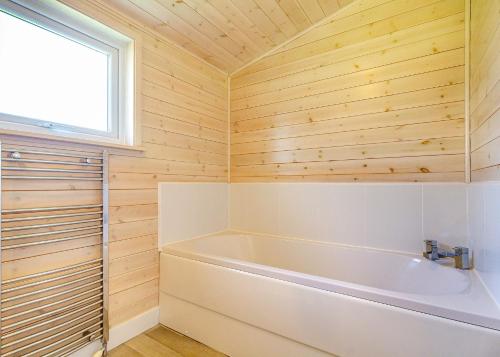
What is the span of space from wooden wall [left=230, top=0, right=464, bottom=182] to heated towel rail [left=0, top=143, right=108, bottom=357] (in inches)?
57.2

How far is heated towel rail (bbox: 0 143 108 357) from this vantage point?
127 cm

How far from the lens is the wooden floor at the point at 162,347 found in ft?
5.37

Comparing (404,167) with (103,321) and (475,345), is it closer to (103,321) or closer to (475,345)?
(475,345)

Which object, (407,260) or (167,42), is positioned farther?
(167,42)

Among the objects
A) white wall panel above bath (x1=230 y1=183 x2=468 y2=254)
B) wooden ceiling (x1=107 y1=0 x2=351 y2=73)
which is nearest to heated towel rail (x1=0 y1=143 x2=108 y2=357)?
wooden ceiling (x1=107 y1=0 x2=351 y2=73)

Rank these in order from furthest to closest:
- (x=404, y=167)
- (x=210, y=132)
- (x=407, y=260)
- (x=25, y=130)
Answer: (x=210, y=132) → (x=404, y=167) → (x=407, y=260) → (x=25, y=130)

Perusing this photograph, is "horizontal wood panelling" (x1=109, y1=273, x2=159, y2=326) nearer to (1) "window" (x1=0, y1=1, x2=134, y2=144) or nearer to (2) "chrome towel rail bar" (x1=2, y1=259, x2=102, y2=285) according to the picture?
(2) "chrome towel rail bar" (x1=2, y1=259, x2=102, y2=285)

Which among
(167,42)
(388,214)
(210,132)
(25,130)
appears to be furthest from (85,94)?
(388,214)

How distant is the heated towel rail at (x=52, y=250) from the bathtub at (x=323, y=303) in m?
0.53

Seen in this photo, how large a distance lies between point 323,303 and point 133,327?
1.36 metres

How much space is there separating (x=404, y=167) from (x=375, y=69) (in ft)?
2.54

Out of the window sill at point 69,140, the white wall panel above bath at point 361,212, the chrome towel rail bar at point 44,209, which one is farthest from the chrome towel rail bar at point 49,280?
the white wall panel above bath at point 361,212

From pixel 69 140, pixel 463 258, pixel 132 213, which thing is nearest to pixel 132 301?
pixel 132 213

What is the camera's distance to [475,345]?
96cm
